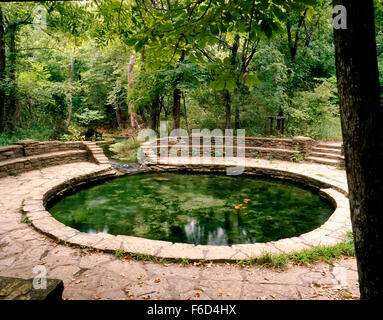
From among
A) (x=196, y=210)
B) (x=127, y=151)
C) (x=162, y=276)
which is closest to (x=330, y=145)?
(x=196, y=210)

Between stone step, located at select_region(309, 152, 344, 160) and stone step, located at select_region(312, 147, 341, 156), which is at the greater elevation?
stone step, located at select_region(312, 147, 341, 156)

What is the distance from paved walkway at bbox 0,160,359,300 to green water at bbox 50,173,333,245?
4.44 feet

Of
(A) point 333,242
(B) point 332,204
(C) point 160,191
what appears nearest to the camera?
(A) point 333,242

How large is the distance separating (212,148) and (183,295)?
8.78 metres

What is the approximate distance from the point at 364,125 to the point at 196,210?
4.72 metres

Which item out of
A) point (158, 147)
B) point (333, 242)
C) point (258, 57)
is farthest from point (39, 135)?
point (333, 242)

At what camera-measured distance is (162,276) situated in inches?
113

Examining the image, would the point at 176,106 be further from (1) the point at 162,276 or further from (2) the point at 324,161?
(1) the point at 162,276

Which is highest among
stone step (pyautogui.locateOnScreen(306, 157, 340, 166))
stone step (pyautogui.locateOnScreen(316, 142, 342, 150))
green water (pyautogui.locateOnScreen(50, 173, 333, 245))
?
stone step (pyautogui.locateOnScreen(316, 142, 342, 150))

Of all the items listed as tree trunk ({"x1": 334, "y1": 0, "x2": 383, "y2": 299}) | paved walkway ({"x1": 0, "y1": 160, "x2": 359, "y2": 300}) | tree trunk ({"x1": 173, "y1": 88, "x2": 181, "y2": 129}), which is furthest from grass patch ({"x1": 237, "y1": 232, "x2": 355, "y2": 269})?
tree trunk ({"x1": 173, "y1": 88, "x2": 181, "y2": 129})

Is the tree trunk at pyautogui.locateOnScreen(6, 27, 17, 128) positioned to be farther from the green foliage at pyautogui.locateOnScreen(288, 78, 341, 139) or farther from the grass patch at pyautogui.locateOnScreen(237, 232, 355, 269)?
the green foliage at pyautogui.locateOnScreen(288, 78, 341, 139)

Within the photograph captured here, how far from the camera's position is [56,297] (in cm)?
157

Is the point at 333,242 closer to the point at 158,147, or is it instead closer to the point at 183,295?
the point at 183,295

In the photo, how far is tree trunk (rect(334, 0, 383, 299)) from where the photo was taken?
1312 millimetres
